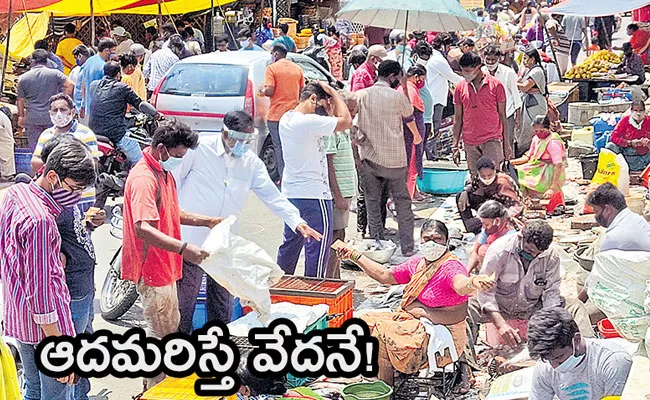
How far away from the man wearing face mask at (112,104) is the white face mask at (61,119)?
269cm

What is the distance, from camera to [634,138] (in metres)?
12.4

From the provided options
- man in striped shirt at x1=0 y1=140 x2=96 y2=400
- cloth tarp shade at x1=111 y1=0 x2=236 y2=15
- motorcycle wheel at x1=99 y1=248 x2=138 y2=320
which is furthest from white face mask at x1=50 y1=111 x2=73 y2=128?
cloth tarp shade at x1=111 y1=0 x2=236 y2=15

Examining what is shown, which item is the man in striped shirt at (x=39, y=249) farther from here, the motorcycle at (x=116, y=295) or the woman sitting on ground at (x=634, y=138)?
the woman sitting on ground at (x=634, y=138)

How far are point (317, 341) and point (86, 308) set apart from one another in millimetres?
1452

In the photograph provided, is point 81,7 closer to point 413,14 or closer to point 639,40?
point 413,14

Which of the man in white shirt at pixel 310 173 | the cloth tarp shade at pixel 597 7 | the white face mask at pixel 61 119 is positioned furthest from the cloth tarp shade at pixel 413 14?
the white face mask at pixel 61 119

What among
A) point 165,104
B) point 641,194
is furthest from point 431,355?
point 165,104

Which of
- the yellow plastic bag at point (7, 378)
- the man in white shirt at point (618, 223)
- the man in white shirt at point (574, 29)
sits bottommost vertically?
the man in white shirt at point (618, 223)

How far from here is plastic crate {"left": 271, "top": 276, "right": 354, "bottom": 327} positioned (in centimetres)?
661

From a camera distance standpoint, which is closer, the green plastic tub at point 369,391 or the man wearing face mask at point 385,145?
the green plastic tub at point 369,391

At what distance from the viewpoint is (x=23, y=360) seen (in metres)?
5.13

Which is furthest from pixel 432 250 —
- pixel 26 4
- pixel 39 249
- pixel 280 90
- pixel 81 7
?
pixel 81 7

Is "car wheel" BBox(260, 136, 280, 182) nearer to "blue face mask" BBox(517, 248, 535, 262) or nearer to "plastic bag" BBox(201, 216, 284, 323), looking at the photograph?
"blue face mask" BBox(517, 248, 535, 262)

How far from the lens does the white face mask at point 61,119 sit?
25.9ft
